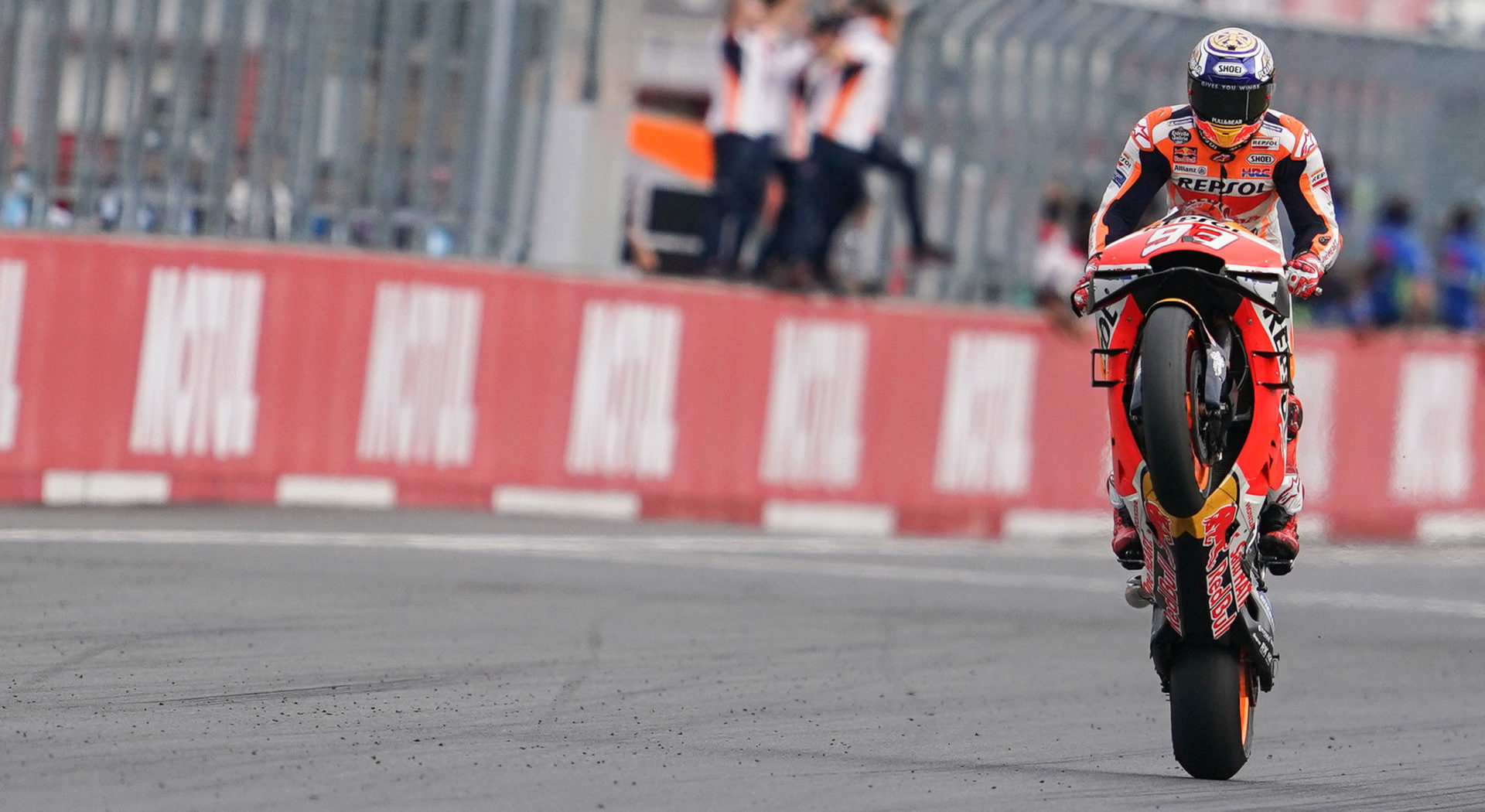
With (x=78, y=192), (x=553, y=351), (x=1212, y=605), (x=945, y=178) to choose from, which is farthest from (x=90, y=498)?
(x=1212, y=605)

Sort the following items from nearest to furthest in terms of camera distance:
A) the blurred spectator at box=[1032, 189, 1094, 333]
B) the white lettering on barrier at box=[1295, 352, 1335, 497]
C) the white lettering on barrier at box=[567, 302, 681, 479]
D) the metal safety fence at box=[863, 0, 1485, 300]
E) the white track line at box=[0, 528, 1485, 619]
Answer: the white track line at box=[0, 528, 1485, 619] < the white lettering on barrier at box=[567, 302, 681, 479] < the metal safety fence at box=[863, 0, 1485, 300] < the blurred spectator at box=[1032, 189, 1094, 333] < the white lettering on barrier at box=[1295, 352, 1335, 497]

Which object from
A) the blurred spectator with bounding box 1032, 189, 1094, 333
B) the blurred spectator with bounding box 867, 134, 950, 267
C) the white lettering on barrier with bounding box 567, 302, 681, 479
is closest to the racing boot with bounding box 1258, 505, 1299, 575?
the white lettering on barrier with bounding box 567, 302, 681, 479

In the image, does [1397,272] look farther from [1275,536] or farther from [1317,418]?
[1275,536]

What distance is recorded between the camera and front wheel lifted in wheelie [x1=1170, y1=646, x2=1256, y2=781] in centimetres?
664

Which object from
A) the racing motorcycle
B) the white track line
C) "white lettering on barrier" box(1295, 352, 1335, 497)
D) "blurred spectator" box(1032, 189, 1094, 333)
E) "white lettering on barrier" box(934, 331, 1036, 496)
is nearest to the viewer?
the racing motorcycle

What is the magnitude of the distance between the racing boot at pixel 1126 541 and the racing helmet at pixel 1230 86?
1.06m

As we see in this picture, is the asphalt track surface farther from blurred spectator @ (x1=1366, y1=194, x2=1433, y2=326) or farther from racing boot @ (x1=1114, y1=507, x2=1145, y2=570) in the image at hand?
blurred spectator @ (x1=1366, y1=194, x2=1433, y2=326)

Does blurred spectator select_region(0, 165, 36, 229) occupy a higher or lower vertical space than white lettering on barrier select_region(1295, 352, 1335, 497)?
higher

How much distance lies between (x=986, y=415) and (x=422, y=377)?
3.67 metres

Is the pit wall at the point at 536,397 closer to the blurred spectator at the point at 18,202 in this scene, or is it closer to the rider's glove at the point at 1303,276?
the blurred spectator at the point at 18,202

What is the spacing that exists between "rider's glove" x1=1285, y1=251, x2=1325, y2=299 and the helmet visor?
0.46 meters

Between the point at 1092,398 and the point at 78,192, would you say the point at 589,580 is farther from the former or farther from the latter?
the point at 1092,398

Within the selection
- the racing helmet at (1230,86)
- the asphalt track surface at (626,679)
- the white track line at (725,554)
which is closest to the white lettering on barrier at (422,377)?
the asphalt track surface at (626,679)

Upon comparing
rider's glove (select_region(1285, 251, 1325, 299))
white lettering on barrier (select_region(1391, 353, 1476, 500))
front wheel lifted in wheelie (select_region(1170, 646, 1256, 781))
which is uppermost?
rider's glove (select_region(1285, 251, 1325, 299))
